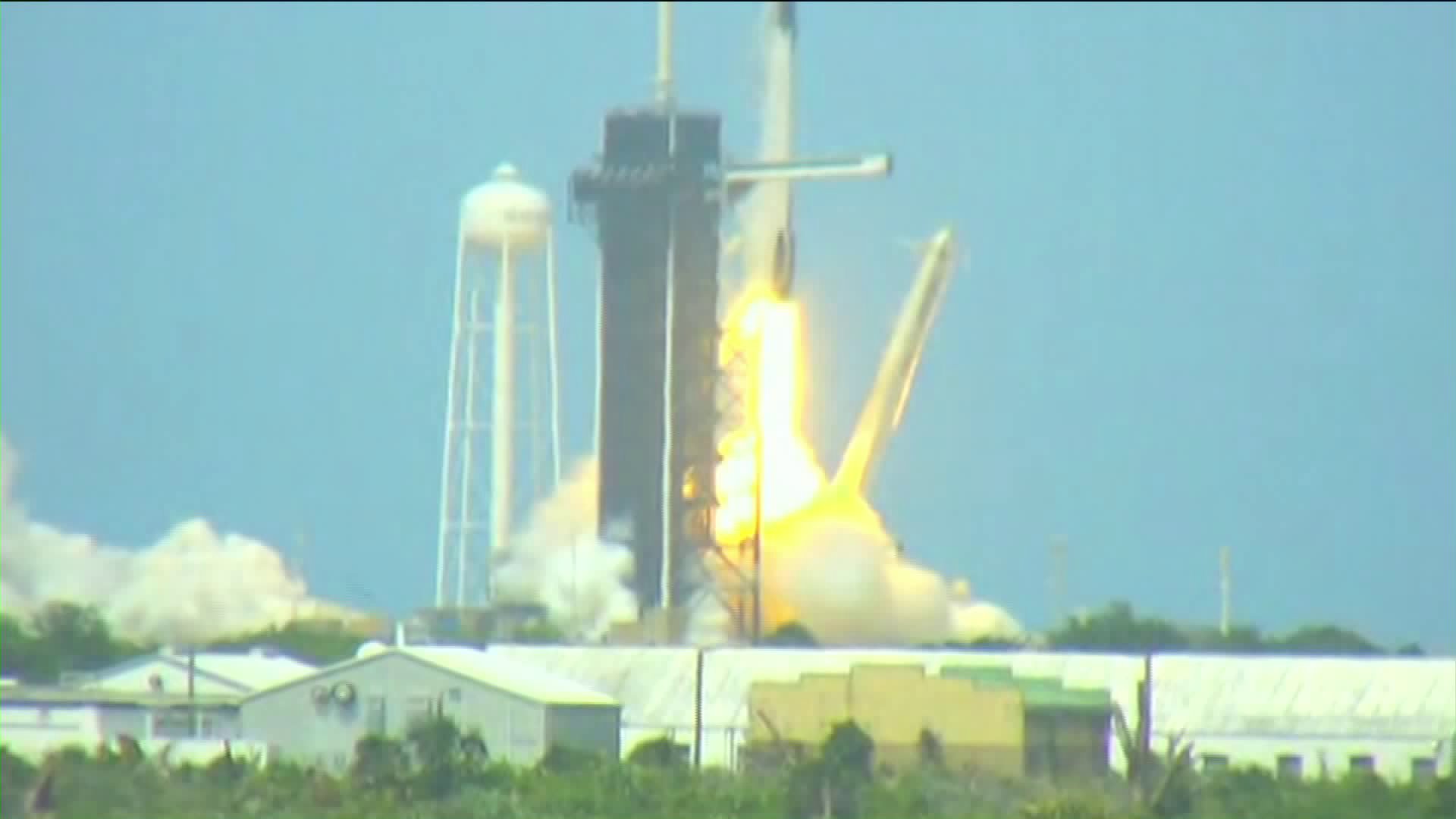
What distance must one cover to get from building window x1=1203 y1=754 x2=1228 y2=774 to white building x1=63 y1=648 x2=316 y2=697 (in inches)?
586

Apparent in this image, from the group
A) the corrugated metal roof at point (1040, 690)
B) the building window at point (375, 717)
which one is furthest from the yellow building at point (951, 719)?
the building window at point (375, 717)

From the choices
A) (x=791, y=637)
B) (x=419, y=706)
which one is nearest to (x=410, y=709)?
Answer: (x=419, y=706)

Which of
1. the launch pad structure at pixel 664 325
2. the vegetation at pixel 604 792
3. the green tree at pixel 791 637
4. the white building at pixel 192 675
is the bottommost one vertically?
the vegetation at pixel 604 792

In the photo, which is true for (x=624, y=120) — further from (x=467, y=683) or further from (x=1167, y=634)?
(x=467, y=683)

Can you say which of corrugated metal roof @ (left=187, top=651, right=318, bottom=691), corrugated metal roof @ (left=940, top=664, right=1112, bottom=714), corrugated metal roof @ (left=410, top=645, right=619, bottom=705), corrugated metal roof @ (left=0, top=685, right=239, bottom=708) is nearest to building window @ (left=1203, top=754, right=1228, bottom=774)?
corrugated metal roof @ (left=940, top=664, right=1112, bottom=714)

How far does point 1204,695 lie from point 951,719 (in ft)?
19.4

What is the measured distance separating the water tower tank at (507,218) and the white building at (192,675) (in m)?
26.6

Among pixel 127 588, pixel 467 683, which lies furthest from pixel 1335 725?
pixel 127 588

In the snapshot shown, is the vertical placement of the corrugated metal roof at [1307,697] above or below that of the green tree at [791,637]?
below

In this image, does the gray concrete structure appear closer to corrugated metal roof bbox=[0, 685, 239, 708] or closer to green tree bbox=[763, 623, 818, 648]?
corrugated metal roof bbox=[0, 685, 239, 708]

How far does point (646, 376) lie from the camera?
112 meters

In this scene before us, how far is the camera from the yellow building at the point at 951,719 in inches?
2945

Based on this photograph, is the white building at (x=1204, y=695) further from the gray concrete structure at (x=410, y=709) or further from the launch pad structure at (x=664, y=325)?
the launch pad structure at (x=664, y=325)

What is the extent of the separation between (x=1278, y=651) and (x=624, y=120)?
2099cm
